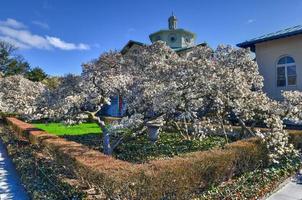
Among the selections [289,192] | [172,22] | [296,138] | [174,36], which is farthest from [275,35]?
[172,22]

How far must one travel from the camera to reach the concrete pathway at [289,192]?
23.1ft

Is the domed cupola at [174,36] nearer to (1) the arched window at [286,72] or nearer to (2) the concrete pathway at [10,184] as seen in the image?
(1) the arched window at [286,72]

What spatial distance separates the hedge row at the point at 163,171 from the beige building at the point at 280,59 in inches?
451

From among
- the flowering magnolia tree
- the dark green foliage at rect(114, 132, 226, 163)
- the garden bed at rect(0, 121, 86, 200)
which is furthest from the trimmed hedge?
the garden bed at rect(0, 121, 86, 200)

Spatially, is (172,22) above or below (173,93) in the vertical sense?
above

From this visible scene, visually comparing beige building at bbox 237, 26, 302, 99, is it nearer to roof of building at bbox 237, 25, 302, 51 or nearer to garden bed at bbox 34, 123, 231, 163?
roof of building at bbox 237, 25, 302, 51

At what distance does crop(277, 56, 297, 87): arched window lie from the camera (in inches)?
713

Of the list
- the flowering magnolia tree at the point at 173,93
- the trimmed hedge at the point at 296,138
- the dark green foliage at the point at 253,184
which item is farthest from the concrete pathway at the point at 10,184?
the trimmed hedge at the point at 296,138

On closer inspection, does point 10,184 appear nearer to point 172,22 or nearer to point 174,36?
point 174,36

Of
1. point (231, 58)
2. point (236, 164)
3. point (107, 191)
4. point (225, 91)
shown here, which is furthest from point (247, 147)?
point (231, 58)

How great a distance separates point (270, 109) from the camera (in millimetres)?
9992

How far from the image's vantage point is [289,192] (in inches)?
292

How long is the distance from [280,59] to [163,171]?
52.0 ft

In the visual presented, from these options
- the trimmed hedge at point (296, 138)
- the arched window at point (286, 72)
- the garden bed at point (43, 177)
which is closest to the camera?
the garden bed at point (43, 177)
